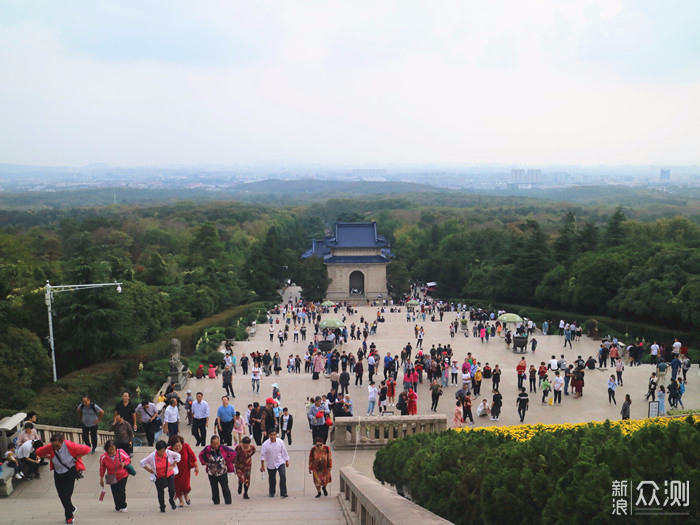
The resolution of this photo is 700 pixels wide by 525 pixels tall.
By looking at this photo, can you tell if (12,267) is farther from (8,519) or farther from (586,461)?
(586,461)

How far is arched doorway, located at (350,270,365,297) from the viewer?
58.2m

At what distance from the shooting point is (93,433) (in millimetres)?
12141

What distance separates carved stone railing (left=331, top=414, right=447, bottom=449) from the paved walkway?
31 cm

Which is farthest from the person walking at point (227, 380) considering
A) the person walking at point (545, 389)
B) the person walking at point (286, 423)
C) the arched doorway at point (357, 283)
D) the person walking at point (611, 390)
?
the arched doorway at point (357, 283)

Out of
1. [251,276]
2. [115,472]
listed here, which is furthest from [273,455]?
[251,276]

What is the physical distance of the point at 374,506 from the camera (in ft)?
23.1

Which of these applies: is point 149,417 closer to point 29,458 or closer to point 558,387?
point 29,458

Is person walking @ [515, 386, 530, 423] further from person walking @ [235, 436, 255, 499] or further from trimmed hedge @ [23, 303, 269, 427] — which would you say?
trimmed hedge @ [23, 303, 269, 427]

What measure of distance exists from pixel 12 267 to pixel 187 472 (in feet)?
67.4

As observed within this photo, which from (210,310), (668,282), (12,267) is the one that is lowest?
(210,310)

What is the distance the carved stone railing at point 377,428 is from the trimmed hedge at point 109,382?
6.54 metres

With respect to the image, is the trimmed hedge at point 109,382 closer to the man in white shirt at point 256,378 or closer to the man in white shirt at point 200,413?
the man in white shirt at point 256,378

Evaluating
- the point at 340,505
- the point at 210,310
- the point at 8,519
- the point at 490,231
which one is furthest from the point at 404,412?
the point at 490,231

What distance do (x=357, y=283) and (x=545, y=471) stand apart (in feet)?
172
